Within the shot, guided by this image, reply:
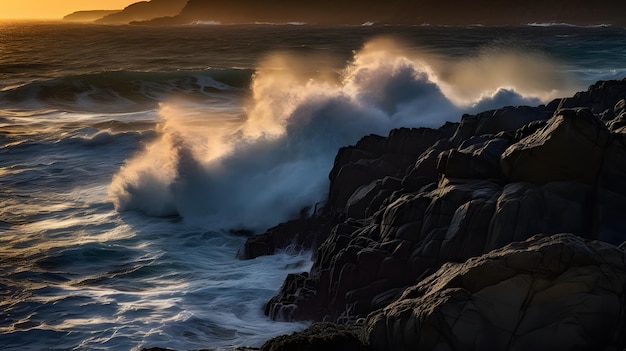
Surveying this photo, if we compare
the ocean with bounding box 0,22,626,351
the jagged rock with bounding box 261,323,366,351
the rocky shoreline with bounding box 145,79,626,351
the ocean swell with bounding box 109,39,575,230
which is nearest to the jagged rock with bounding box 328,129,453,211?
the rocky shoreline with bounding box 145,79,626,351

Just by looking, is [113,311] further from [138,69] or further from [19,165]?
[138,69]

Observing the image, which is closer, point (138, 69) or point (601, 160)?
point (601, 160)

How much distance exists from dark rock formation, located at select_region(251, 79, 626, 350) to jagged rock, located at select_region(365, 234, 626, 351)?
0.4 inches

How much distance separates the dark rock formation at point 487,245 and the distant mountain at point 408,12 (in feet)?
337

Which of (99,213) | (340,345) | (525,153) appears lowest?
(99,213)

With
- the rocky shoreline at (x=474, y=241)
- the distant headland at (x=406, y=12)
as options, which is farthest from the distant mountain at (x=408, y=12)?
the rocky shoreline at (x=474, y=241)

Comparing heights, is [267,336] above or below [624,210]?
below

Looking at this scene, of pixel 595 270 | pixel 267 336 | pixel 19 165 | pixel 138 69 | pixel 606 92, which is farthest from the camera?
pixel 138 69

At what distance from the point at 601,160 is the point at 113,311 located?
24.5 feet

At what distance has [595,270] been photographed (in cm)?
760

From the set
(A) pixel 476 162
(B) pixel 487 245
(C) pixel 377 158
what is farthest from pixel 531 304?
(C) pixel 377 158

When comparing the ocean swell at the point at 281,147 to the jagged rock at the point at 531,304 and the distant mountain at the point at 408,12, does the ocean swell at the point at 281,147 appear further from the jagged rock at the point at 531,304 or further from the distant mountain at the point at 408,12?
the distant mountain at the point at 408,12

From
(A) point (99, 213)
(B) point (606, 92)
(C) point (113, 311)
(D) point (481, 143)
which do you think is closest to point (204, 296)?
(C) point (113, 311)

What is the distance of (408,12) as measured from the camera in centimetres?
13900
